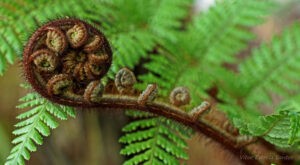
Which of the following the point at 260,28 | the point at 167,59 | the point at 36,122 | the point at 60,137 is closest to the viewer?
the point at 36,122

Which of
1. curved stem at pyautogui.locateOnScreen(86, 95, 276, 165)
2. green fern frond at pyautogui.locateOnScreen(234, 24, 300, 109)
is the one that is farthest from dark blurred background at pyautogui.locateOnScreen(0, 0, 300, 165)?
curved stem at pyautogui.locateOnScreen(86, 95, 276, 165)

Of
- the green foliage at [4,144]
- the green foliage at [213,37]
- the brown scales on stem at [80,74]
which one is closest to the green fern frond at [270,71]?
the green foliage at [213,37]

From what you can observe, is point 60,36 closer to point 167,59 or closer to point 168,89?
point 168,89

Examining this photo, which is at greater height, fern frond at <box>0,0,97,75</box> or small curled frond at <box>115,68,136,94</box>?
fern frond at <box>0,0,97,75</box>

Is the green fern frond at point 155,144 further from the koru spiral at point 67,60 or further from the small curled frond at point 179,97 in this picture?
the koru spiral at point 67,60

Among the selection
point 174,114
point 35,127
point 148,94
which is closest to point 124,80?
point 148,94

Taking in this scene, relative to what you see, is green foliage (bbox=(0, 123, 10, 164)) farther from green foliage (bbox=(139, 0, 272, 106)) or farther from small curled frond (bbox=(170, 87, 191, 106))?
small curled frond (bbox=(170, 87, 191, 106))

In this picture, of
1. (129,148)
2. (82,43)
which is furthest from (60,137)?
(82,43)
